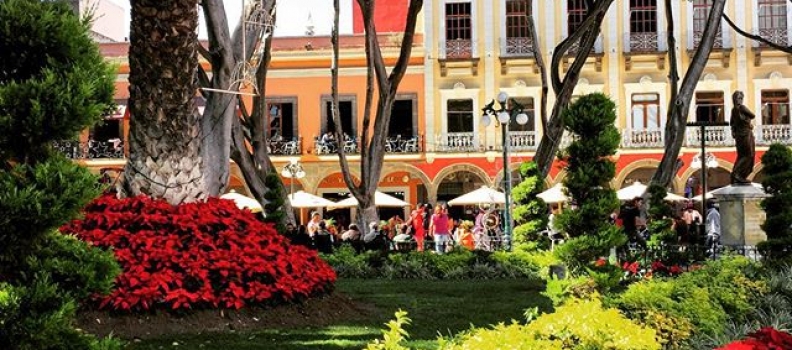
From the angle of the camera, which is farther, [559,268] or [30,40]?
[559,268]

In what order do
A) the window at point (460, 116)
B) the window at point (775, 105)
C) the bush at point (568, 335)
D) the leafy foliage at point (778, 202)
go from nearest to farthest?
the bush at point (568, 335)
the leafy foliage at point (778, 202)
the window at point (775, 105)
the window at point (460, 116)

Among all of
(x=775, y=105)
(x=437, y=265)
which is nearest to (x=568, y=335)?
(x=437, y=265)

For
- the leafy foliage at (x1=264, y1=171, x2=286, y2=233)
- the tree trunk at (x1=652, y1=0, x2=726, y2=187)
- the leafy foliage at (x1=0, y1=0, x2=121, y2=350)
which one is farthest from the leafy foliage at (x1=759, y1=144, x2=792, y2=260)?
the leafy foliage at (x1=0, y1=0, x2=121, y2=350)

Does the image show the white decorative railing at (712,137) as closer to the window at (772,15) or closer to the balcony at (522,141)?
the window at (772,15)

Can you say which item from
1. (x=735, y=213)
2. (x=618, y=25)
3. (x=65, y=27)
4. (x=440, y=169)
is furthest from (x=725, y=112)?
(x=65, y=27)

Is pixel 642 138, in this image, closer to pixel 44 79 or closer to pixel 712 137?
pixel 712 137

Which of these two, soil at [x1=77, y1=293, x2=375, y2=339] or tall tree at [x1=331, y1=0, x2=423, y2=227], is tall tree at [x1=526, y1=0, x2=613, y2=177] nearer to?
tall tree at [x1=331, y1=0, x2=423, y2=227]

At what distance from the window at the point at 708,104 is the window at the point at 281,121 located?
14616mm

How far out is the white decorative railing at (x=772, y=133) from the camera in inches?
1553

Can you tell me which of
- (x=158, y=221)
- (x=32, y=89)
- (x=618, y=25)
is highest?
(x=618, y=25)

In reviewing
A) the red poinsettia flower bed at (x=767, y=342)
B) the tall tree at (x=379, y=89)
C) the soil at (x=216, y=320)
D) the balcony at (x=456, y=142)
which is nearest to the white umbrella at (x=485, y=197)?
the balcony at (x=456, y=142)

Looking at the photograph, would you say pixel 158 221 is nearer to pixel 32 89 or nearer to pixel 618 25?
pixel 32 89

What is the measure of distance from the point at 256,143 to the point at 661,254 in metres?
7.14

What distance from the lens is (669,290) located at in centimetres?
927
